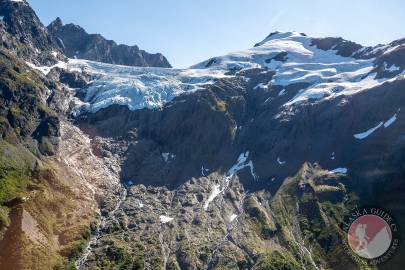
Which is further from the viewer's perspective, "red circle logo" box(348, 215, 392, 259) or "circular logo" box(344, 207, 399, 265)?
"circular logo" box(344, 207, 399, 265)

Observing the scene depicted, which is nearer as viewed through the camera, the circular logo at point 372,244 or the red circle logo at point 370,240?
the red circle logo at point 370,240

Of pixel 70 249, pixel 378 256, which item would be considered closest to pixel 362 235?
pixel 378 256

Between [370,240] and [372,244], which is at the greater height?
[370,240]

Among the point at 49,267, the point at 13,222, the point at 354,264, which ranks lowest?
the point at 354,264

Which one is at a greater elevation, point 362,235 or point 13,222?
point 13,222

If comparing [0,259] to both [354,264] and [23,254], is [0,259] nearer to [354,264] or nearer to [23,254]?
[23,254]

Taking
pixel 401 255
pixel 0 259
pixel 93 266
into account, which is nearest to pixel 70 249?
pixel 93 266

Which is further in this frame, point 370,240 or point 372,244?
point 372,244

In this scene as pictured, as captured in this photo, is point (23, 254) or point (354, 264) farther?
point (354, 264)

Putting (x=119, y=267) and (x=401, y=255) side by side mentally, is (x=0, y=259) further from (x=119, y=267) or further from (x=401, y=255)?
(x=401, y=255)
